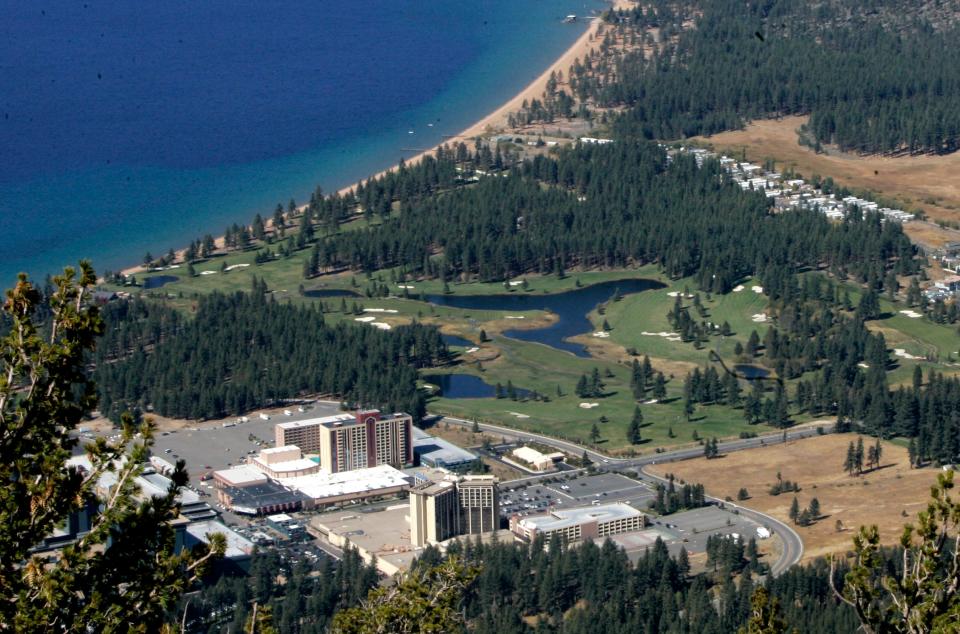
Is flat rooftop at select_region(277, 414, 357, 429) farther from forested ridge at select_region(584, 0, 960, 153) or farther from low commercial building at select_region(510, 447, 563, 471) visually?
forested ridge at select_region(584, 0, 960, 153)

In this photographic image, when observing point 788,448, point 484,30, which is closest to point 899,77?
point 484,30

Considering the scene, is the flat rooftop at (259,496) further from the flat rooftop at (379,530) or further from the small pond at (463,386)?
the small pond at (463,386)

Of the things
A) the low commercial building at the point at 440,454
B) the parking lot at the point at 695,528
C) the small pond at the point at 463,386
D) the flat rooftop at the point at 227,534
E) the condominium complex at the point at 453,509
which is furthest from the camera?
the small pond at the point at 463,386

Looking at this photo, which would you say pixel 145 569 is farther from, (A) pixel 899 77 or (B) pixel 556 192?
(A) pixel 899 77

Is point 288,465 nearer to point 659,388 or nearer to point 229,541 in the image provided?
point 229,541

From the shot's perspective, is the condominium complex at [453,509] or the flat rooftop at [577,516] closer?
the condominium complex at [453,509]

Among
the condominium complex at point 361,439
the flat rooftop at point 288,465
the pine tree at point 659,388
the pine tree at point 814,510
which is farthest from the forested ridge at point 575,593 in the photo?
the pine tree at point 659,388
